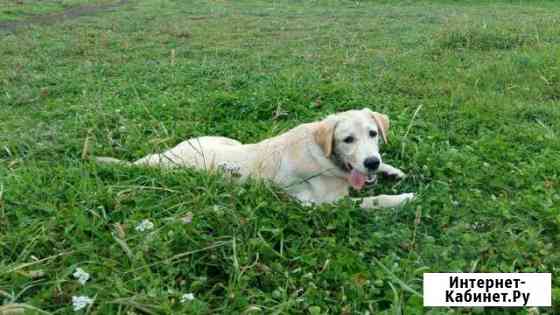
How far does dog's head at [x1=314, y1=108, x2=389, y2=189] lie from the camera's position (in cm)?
416

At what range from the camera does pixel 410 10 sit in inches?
694

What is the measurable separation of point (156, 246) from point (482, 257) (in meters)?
2.13

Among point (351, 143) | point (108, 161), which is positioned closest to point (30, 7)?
point (108, 161)

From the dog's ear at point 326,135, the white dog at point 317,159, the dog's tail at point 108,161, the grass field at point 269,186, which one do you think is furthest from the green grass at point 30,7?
the dog's ear at point 326,135

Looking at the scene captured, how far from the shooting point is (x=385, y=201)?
4.22 metres

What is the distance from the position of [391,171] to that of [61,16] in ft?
52.2

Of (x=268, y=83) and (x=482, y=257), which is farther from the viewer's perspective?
(x=268, y=83)

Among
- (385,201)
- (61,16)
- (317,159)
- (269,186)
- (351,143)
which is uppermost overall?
(61,16)

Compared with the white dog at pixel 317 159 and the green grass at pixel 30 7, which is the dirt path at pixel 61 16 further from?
the white dog at pixel 317 159

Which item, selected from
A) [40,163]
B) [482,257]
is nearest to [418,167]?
[482,257]

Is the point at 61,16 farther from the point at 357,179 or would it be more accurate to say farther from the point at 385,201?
the point at 385,201

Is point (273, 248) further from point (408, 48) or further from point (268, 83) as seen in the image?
point (408, 48)

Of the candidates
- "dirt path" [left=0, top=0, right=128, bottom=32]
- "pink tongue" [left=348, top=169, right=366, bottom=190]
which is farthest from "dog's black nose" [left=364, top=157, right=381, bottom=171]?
"dirt path" [left=0, top=0, right=128, bottom=32]

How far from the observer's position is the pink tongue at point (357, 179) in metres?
4.27
